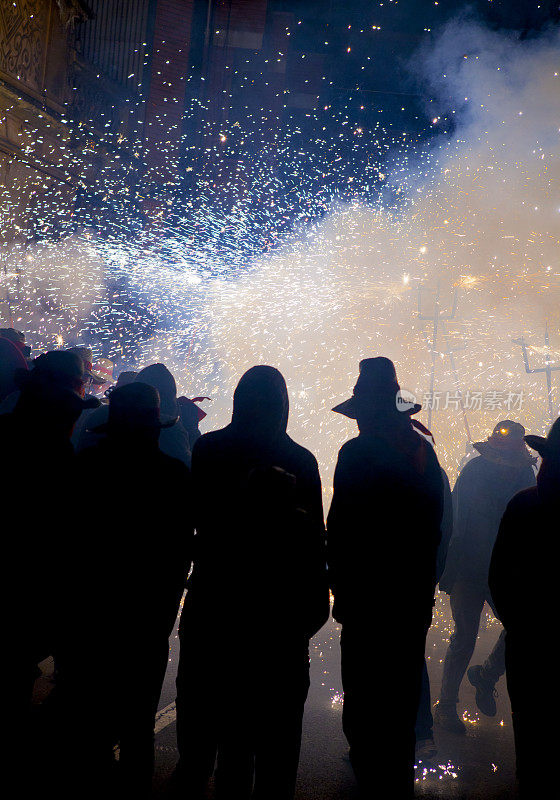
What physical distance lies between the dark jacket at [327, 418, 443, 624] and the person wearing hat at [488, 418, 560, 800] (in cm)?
37

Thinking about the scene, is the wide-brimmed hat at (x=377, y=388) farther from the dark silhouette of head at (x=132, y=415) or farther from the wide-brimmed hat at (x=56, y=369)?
the wide-brimmed hat at (x=56, y=369)

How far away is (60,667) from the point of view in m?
2.16

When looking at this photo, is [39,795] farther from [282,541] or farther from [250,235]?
[250,235]

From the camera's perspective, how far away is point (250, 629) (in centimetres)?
202

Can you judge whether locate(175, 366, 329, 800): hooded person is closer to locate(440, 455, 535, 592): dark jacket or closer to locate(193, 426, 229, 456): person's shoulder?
locate(193, 426, 229, 456): person's shoulder

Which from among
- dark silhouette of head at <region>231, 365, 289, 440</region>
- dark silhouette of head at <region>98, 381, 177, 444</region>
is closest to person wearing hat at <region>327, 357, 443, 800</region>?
dark silhouette of head at <region>231, 365, 289, 440</region>

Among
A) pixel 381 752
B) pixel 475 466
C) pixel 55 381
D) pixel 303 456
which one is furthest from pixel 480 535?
pixel 55 381

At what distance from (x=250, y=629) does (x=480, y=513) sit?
8.07 ft

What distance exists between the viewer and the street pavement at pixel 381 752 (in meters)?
2.73

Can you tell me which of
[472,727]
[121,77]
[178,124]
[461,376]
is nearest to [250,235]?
[178,124]

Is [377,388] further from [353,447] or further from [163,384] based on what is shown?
[163,384]

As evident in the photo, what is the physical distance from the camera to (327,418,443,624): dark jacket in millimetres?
2445

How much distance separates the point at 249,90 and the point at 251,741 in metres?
17.0

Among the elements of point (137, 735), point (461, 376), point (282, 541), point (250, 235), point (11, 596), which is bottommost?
point (137, 735)
